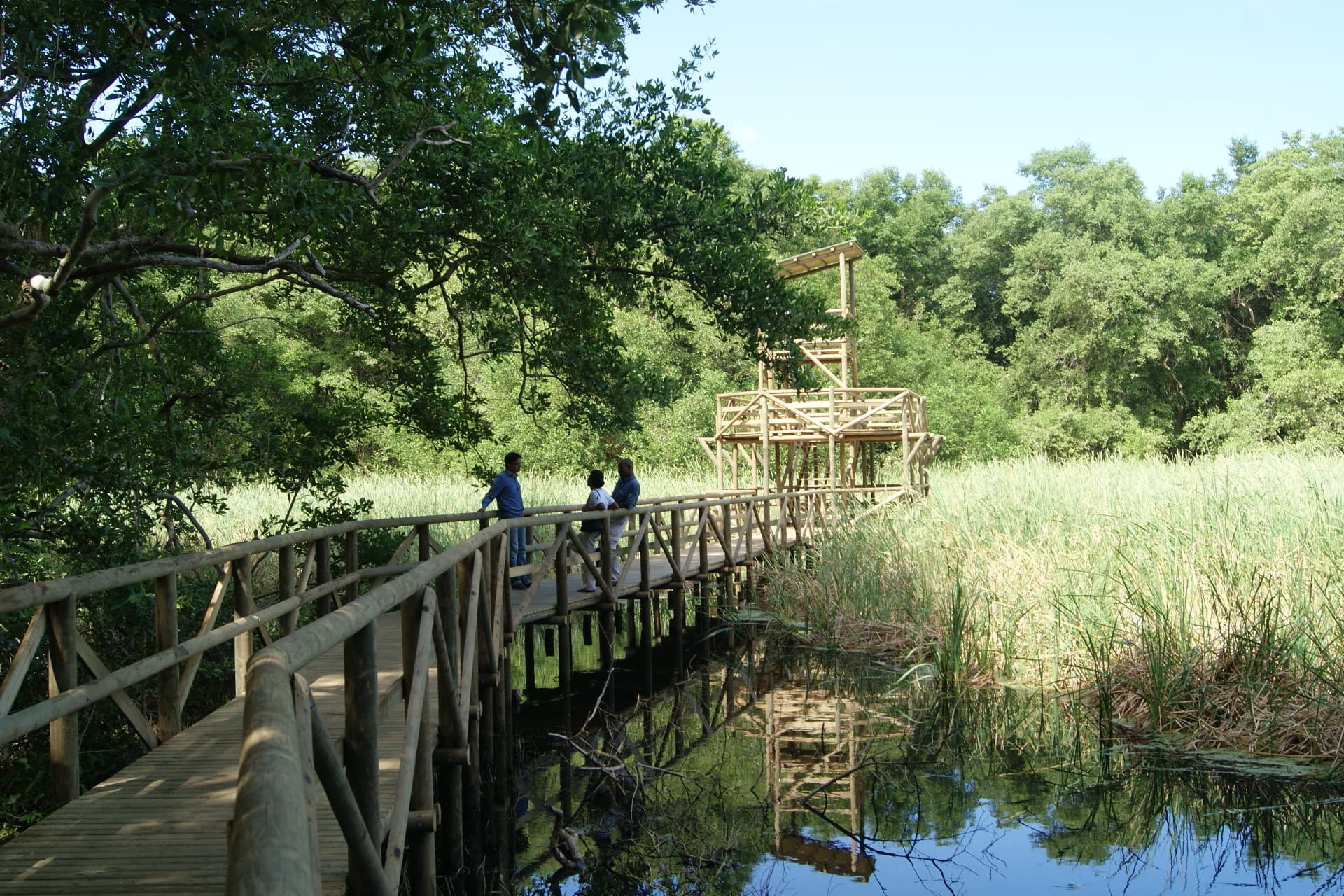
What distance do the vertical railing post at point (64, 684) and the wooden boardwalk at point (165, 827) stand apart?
4.4 inches

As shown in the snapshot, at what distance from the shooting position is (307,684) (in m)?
2.12

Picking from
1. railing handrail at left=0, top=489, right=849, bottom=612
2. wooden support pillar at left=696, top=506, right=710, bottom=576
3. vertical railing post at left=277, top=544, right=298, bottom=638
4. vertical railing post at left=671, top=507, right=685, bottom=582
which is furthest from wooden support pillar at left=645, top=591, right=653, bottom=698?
vertical railing post at left=277, top=544, right=298, bottom=638

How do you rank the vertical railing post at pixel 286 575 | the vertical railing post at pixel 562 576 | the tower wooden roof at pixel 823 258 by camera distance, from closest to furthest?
the vertical railing post at pixel 286 575, the vertical railing post at pixel 562 576, the tower wooden roof at pixel 823 258

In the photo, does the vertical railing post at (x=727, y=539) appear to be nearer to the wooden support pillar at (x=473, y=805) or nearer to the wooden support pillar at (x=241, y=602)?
the wooden support pillar at (x=473, y=805)

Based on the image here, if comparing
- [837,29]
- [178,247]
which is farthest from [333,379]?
[178,247]

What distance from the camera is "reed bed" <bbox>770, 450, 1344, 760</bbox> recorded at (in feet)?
25.8

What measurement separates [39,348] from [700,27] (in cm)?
591

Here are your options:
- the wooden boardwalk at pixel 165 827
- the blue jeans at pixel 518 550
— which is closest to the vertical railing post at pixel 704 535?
the blue jeans at pixel 518 550

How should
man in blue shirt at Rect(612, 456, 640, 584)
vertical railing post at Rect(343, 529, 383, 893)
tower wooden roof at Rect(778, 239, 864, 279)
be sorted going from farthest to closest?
tower wooden roof at Rect(778, 239, 864, 279) → man in blue shirt at Rect(612, 456, 640, 584) → vertical railing post at Rect(343, 529, 383, 893)

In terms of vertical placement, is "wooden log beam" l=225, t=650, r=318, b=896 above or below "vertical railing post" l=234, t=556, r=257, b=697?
above

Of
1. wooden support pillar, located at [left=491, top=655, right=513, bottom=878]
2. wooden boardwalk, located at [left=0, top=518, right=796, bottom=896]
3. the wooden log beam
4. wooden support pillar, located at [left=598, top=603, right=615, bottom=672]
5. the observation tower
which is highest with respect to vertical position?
the observation tower

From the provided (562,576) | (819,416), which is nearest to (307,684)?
(562,576)

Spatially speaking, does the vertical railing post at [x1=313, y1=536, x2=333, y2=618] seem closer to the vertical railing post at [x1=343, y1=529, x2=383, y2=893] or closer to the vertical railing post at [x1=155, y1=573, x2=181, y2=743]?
the vertical railing post at [x1=155, y1=573, x2=181, y2=743]

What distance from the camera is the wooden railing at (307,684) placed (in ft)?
4.87
